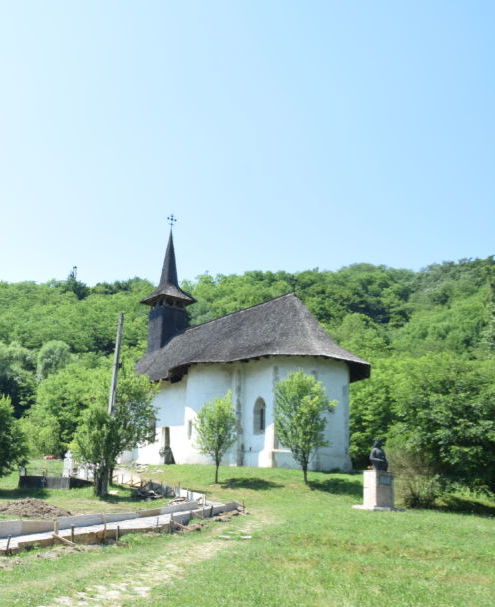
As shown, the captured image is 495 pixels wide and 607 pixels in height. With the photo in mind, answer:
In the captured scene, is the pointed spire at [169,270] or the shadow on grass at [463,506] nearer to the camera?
the shadow on grass at [463,506]

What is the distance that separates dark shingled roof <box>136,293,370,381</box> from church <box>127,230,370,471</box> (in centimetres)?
5

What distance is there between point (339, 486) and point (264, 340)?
899 centimetres

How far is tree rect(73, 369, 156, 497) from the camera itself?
838 inches

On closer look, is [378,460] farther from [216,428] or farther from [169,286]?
[169,286]

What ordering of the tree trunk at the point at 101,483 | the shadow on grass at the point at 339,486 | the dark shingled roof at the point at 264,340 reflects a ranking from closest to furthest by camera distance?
the tree trunk at the point at 101,483 → the shadow on grass at the point at 339,486 → the dark shingled roof at the point at 264,340

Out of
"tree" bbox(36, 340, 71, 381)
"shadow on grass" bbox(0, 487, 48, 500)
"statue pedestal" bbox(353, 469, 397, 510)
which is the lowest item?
"shadow on grass" bbox(0, 487, 48, 500)

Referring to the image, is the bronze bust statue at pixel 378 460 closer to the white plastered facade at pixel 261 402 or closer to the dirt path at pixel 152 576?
the dirt path at pixel 152 576

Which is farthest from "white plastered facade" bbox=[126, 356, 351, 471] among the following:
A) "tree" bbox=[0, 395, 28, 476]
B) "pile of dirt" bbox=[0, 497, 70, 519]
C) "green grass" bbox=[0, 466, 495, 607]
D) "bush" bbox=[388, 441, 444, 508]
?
"green grass" bbox=[0, 466, 495, 607]

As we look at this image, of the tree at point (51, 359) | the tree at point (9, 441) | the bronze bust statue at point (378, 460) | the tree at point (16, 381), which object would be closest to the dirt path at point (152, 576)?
the bronze bust statue at point (378, 460)

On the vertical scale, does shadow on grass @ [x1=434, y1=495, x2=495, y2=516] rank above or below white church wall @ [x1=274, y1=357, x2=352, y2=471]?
below

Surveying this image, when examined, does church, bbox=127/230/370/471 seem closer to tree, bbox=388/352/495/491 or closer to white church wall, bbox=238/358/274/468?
white church wall, bbox=238/358/274/468

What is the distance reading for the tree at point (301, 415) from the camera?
23.2m

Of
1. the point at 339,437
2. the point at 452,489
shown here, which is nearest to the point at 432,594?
the point at 452,489

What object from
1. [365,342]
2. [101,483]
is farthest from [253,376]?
[365,342]
